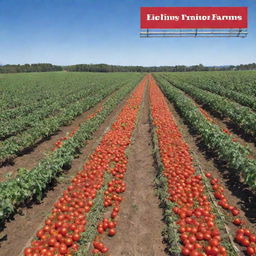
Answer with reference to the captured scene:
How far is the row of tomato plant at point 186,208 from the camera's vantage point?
4688 mm

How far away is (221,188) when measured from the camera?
6750 mm

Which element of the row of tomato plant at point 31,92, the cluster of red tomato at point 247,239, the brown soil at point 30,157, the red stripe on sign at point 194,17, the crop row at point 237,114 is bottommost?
the cluster of red tomato at point 247,239

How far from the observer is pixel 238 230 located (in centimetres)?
505

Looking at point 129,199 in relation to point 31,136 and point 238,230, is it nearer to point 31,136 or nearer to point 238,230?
point 238,230

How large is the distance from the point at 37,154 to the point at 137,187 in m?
5.72

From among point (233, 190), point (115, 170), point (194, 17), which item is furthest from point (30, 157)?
point (194, 17)

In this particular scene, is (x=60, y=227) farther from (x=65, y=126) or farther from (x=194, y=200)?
(x=65, y=126)

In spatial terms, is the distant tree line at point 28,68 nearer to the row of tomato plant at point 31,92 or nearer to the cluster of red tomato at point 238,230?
the row of tomato plant at point 31,92

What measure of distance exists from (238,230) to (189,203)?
1340mm

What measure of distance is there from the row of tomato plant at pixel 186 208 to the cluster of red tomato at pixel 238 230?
0.33 meters

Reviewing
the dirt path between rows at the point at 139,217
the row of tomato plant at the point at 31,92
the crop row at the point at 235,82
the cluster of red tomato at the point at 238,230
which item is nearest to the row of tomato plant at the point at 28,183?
the dirt path between rows at the point at 139,217

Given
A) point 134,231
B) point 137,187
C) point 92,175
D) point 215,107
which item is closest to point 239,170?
point 137,187

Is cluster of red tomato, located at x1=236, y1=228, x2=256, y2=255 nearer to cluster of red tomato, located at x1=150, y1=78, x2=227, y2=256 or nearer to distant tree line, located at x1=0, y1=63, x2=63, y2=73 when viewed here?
cluster of red tomato, located at x1=150, y1=78, x2=227, y2=256

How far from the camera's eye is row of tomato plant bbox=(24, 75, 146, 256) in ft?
15.5
